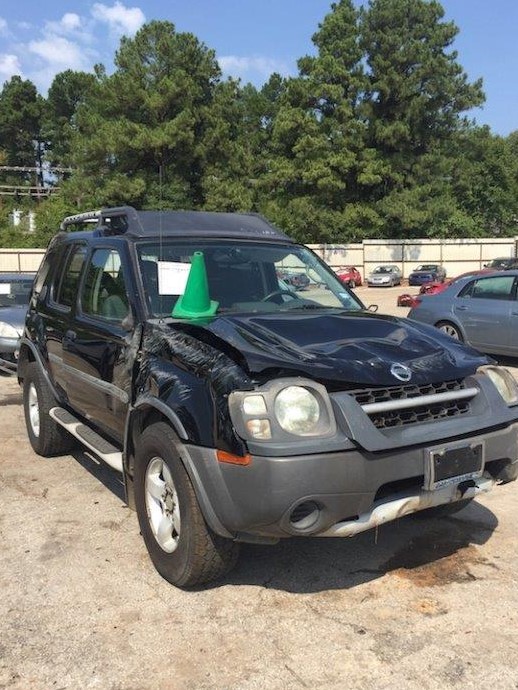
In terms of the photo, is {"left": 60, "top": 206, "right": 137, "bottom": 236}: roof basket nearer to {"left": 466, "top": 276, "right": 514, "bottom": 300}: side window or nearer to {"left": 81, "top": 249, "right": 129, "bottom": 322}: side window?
{"left": 81, "top": 249, "right": 129, "bottom": 322}: side window

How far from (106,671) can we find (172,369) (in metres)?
1.38

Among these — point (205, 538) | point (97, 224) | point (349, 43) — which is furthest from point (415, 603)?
point (349, 43)

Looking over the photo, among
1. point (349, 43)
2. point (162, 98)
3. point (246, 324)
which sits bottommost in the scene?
point (246, 324)

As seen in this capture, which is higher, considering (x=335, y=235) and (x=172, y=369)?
(x=335, y=235)

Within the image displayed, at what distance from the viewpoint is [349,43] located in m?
48.2

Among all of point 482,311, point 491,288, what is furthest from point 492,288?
point 482,311

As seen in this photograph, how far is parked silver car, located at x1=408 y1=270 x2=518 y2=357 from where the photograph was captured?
996 centimetres

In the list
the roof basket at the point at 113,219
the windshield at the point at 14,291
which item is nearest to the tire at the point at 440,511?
the roof basket at the point at 113,219

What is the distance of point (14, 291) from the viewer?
10883mm

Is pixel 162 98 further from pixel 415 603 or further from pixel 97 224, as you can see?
pixel 415 603

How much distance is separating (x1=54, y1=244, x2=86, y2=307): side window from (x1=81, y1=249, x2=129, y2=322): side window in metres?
0.21

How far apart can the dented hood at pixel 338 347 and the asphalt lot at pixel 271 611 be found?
1.13 metres

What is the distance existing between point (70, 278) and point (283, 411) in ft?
9.30

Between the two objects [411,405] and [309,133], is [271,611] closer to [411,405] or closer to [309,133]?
[411,405]
